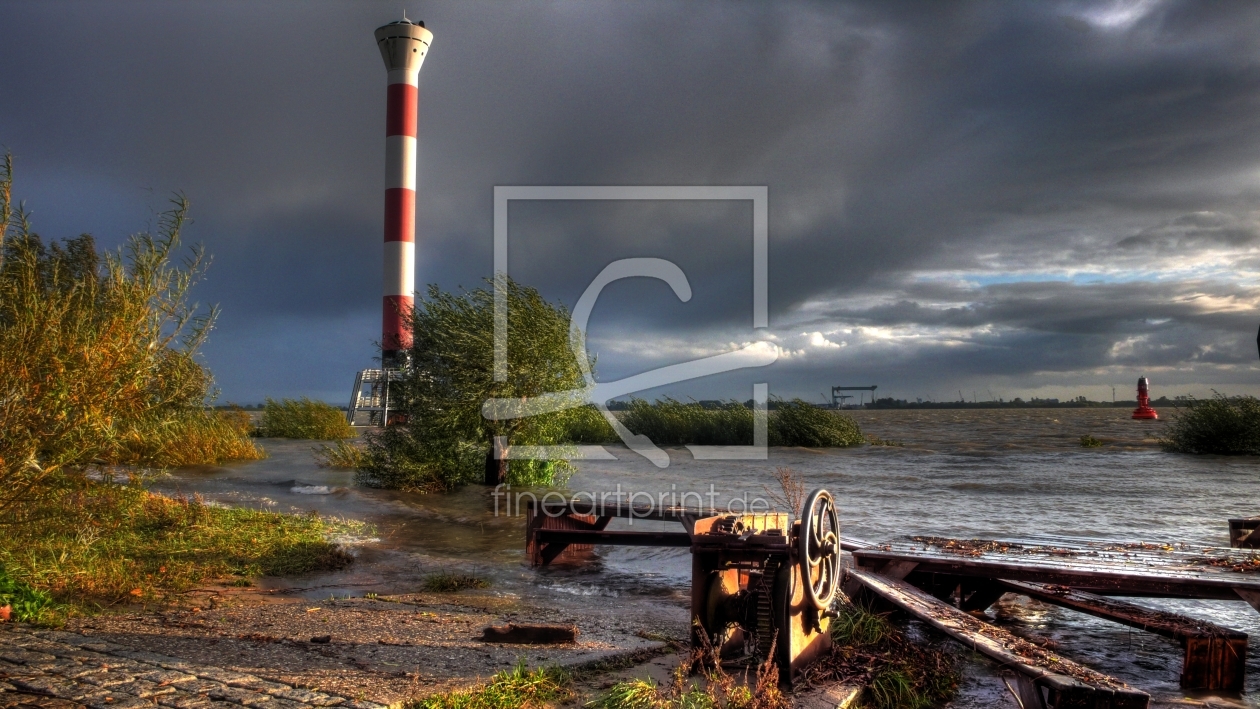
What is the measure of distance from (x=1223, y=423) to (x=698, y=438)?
69.8ft

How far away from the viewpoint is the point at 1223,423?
108 ft

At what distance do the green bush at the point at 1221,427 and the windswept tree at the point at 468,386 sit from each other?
28.1m

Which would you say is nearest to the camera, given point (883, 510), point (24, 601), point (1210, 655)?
point (24, 601)

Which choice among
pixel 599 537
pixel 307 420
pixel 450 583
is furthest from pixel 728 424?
pixel 450 583

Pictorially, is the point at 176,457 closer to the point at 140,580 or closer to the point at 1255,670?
the point at 140,580

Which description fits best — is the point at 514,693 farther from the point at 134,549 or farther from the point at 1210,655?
the point at 134,549

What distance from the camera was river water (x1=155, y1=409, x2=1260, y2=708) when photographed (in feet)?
26.6

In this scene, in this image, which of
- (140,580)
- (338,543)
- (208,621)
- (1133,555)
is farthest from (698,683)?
(338,543)

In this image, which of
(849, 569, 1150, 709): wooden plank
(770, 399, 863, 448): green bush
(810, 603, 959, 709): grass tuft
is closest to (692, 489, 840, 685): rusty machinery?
(810, 603, 959, 709): grass tuft

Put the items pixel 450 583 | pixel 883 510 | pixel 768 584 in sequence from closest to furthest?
pixel 768 584 → pixel 450 583 → pixel 883 510

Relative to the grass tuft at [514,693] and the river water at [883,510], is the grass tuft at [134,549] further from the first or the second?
the grass tuft at [514,693]

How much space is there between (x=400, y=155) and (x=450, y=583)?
33.2 metres

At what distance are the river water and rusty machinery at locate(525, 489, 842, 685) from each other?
50.3 inches

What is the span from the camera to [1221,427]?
3319 cm
